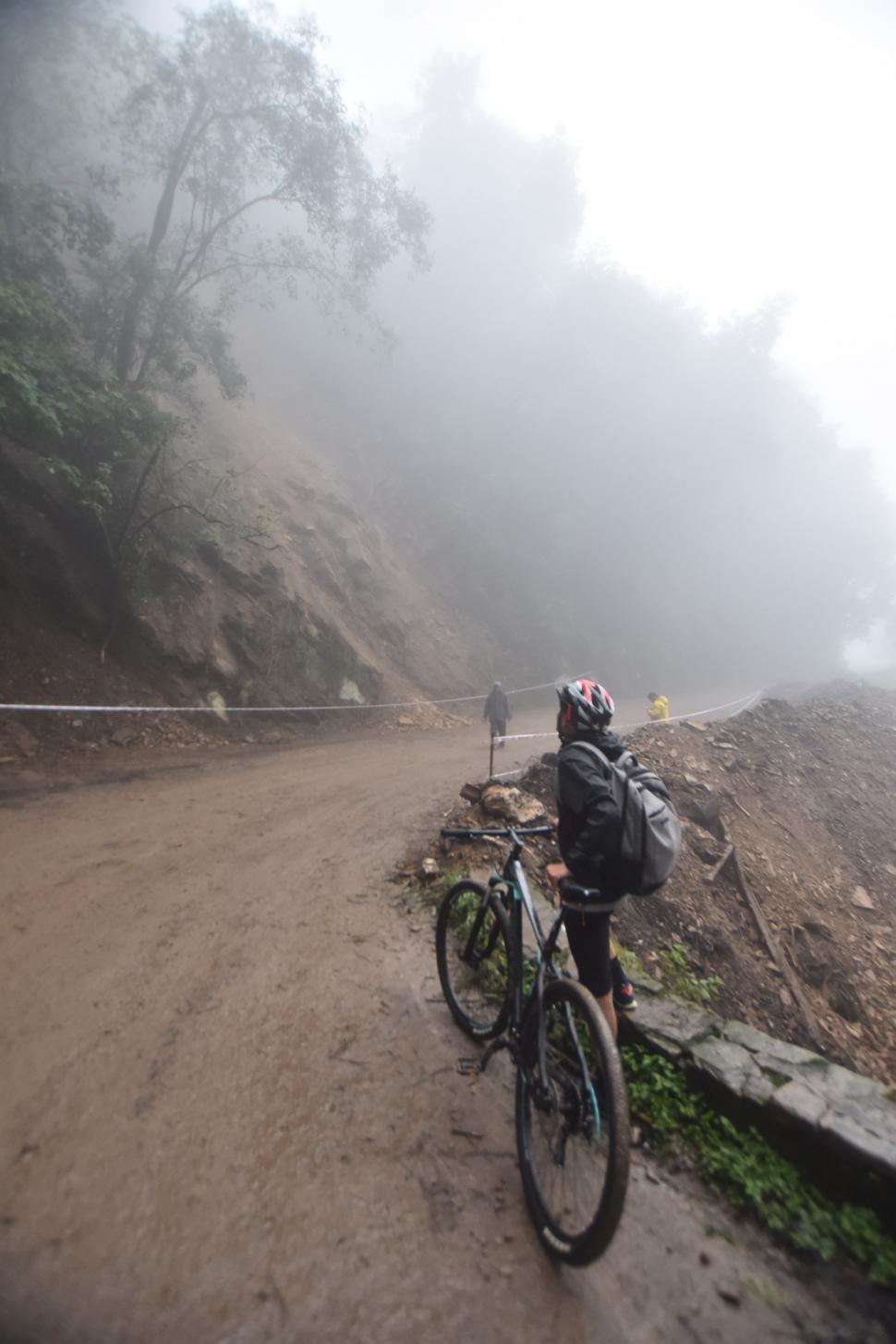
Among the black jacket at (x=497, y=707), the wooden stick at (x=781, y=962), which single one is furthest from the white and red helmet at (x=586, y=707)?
the black jacket at (x=497, y=707)

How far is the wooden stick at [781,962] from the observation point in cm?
558

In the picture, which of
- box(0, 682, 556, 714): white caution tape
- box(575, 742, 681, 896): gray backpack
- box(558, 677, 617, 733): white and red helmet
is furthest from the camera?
box(0, 682, 556, 714): white caution tape

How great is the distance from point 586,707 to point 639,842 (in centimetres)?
77

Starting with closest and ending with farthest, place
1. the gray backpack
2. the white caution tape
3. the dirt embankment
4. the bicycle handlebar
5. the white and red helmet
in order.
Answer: the gray backpack
the white and red helmet
the bicycle handlebar
the dirt embankment
the white caution tape

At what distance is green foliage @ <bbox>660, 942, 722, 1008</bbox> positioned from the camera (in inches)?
209

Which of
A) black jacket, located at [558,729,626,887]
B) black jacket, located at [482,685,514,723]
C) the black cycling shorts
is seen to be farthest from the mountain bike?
black jacket, located at [482,685,514,723]

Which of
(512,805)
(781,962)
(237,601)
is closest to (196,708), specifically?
(237,601)

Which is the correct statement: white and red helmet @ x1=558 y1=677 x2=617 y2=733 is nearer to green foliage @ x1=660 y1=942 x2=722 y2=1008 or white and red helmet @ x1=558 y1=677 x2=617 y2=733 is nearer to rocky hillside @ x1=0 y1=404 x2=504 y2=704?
green foliage @ x1=660 y1=942 x2=722 y2=1008

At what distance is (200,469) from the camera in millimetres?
14516

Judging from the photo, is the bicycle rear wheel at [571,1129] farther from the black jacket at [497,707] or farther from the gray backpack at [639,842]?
the black jacket at [497,707]

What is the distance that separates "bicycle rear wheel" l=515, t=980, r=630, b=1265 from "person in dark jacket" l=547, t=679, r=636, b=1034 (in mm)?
407

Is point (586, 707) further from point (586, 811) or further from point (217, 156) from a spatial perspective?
point (217, 156)

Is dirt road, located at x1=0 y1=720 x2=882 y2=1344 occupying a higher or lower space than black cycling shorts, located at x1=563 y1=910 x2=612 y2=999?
lower

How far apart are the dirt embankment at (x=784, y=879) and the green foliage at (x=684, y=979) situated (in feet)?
0.32
